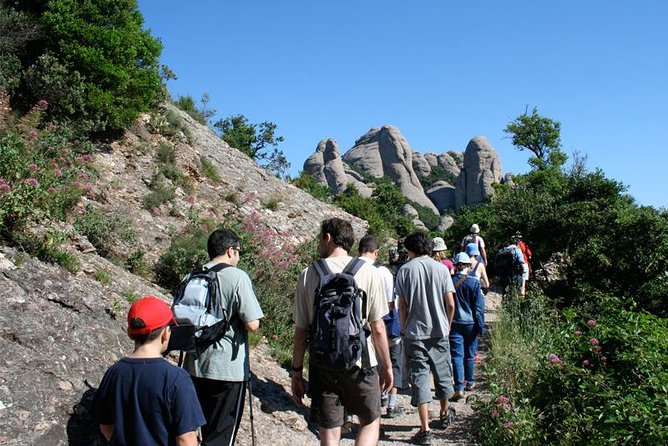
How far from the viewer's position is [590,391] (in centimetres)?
428

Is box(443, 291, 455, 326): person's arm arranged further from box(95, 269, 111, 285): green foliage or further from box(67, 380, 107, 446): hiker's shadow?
box(95, 269, 111, 285): green foliage

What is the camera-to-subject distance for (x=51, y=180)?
5.97 metres

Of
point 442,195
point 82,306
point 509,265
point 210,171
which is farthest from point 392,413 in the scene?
point 442,195

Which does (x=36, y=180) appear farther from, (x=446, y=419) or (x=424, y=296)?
(x=446, y=419)

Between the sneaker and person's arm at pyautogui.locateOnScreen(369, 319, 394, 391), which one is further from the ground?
person's arm at pyautogui.locateOnScreen(369, 319, 394, 391)

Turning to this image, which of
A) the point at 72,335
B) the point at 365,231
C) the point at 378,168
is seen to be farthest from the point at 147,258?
the point at 378,168

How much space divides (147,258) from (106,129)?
14.5ft

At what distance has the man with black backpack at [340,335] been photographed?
135 inches

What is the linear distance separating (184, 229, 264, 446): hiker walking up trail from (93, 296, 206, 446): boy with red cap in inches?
46.4

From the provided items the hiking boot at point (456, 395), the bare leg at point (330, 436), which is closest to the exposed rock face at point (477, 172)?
the hiking boot at point (456, 395)

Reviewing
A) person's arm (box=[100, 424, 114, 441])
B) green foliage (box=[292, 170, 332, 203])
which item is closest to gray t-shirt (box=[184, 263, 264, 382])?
person's arm (box=[100, 424, 114, 441])

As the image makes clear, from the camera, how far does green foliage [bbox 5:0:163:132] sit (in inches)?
404

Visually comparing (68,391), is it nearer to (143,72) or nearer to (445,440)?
(445,440)

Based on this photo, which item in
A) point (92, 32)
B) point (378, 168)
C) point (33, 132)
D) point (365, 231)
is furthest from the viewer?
point (378, 168)
